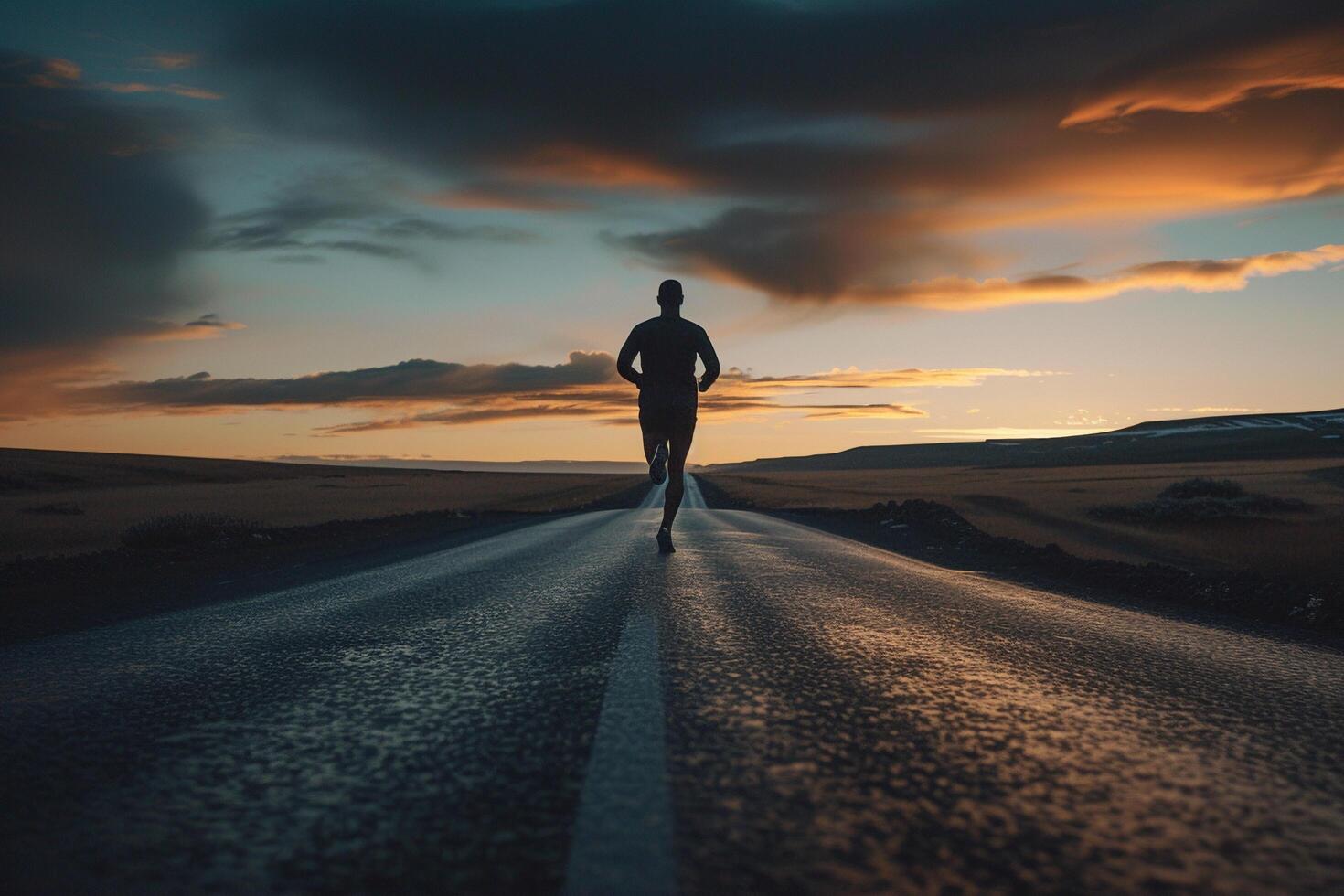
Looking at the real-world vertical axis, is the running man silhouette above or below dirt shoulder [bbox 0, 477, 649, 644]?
above

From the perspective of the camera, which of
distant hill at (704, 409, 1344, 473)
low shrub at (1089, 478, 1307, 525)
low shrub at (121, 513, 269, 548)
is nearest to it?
low shrub at (121, 513, 269, 548)

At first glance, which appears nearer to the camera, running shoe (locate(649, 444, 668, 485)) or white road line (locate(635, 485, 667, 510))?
running shoe (locate(649, 444, 668, 485))

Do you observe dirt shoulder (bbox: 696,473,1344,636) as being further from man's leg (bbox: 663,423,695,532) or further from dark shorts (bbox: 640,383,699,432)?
dark shorts (bbox: 640,383,699,432)

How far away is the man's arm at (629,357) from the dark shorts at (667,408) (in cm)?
22

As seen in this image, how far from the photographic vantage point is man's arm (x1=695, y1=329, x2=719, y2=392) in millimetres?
8523

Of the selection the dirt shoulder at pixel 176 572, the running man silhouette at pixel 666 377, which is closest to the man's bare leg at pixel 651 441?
the running man silhouette at pixel 666 377

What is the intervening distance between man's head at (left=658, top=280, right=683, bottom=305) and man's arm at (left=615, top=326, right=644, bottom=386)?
1.45ft

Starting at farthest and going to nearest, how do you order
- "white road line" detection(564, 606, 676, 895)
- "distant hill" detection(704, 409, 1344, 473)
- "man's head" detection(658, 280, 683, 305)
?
"distant hill" detection(704, 409, 1344, 473) < "man's head" detection(658, 280, 683, 305) < "white road line" detection(564, 606, 676, 895)

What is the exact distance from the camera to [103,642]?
4.18m

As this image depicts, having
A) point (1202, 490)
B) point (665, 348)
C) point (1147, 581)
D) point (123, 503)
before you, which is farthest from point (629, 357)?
point (123, 503)

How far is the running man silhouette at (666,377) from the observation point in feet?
27.5

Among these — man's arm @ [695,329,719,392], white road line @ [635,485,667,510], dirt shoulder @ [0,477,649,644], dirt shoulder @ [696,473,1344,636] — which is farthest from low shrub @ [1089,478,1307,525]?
white road line @ [635,485,667,510]

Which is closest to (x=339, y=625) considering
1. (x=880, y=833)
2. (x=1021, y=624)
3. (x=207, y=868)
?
(x=207, y=868)

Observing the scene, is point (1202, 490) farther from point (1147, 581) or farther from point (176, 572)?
point (176, 572)
